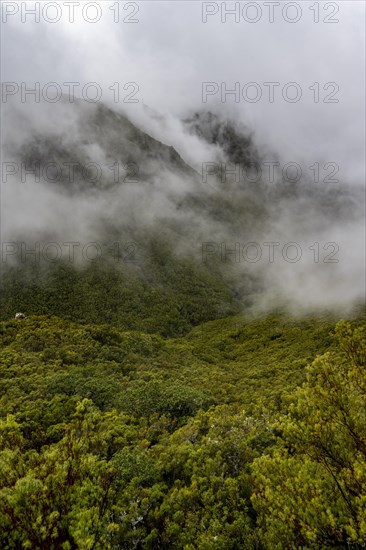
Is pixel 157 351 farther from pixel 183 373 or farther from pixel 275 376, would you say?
pixel 275 376

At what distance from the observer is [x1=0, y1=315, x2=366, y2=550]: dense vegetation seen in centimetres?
1336

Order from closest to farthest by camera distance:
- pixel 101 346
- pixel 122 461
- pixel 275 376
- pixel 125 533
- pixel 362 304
A: pixel 125 533, pixel 122 461, pixel 275 376, pixel 101 346, pixel 362 304

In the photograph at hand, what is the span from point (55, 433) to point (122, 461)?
34.7ft

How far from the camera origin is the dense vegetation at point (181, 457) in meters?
13.4

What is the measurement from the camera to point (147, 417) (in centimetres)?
3991

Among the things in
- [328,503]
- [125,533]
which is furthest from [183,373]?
[328,503]

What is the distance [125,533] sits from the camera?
65.5 feet

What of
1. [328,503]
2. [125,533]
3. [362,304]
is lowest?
[125,533]

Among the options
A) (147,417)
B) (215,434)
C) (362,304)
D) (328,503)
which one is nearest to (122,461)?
(215,434)

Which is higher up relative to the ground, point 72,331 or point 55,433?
point 72,331

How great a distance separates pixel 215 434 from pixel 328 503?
57.2ft

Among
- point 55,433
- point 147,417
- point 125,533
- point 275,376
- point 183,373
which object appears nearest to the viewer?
point 125,533

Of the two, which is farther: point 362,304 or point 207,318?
point 207,318

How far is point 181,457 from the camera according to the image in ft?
89.4
